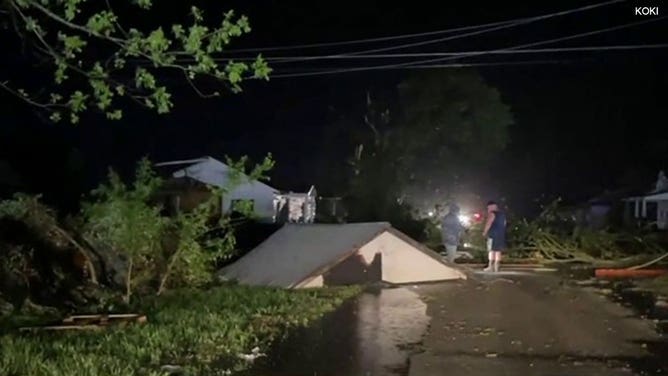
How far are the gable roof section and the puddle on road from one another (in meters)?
2.67

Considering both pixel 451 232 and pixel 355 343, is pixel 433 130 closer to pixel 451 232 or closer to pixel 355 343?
pixel 451 232

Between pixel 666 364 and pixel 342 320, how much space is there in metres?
4.66

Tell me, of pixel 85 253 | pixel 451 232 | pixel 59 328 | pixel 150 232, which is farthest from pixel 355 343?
pixel 451 232

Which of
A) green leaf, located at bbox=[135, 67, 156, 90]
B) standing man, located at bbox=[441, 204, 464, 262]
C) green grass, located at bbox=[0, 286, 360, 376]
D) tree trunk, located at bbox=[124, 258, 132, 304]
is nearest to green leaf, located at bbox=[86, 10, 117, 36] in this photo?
green leaf, located at bbox=[135, 67, 156, 90]

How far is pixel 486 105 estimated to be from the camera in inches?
1855

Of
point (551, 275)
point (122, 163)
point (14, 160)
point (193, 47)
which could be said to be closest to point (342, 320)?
point (193, 47)

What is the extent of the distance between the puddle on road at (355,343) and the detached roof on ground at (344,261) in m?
2.62

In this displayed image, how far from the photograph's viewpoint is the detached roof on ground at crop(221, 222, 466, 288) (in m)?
17.5

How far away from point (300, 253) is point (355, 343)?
7914 millimetres

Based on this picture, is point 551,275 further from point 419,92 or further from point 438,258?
point 419,92

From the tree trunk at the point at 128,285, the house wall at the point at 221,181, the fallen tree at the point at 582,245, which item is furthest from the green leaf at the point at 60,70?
the house wall at the point at 221,181

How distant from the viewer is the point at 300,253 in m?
18.6

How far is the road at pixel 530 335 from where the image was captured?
30.6 ft

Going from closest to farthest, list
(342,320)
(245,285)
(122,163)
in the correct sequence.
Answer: (342,320)
(245,285)
(122,163)
